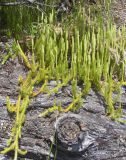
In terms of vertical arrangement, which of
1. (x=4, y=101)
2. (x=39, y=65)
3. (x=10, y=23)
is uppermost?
(x=10, y=23)

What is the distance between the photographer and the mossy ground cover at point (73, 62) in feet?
7.64

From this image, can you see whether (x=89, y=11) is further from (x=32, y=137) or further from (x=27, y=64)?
(x=32, y=137)

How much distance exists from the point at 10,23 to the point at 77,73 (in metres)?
0.65

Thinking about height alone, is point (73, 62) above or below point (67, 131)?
above

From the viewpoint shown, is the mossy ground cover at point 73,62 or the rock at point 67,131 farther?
the mossy ground cover at point 73,62

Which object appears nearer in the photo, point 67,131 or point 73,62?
point 67,131

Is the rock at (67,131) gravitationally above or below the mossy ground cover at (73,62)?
below

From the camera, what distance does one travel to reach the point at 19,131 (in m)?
2.23

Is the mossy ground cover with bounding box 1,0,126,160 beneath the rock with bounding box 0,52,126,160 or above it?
above

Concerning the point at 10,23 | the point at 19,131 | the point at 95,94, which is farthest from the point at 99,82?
the point at 10,23

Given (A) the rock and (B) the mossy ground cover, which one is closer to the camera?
(A) the rock

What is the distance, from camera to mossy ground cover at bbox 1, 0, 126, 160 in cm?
233

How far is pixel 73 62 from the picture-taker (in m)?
2.38

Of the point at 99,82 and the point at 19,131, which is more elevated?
the point at 99,82
